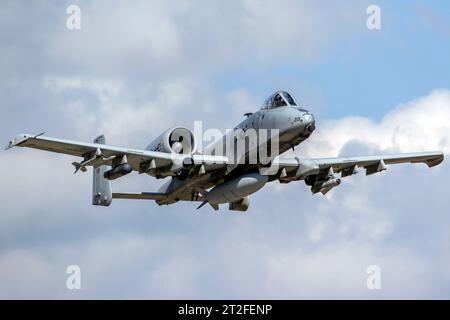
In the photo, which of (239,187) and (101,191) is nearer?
(239,187)

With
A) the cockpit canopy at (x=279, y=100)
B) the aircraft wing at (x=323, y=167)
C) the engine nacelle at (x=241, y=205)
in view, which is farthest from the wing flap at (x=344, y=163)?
the cockpit canopy at (x=279, y=100)

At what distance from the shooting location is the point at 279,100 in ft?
181

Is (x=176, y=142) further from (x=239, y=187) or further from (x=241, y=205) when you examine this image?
(x=241, y=205)

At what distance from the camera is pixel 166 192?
60.3 meters

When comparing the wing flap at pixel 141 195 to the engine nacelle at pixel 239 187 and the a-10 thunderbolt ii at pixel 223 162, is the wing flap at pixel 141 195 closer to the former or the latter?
the a-10 thunderbolt ii at pixel 223 162

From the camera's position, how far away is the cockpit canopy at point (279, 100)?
180ft

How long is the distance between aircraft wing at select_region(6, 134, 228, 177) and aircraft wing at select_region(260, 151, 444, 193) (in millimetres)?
3684

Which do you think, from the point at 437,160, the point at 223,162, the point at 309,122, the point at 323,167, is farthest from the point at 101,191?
the point at 437,160

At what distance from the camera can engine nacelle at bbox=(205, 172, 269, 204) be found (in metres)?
56.5

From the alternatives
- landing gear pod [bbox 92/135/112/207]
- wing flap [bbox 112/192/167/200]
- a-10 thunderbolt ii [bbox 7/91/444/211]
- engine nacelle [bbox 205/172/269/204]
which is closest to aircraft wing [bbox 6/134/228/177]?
a-10 thunderbolt ii [bbox 7/91/444/211]

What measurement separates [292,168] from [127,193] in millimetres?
9117

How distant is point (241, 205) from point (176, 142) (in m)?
6.27
